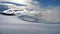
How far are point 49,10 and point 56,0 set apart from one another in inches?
6.7

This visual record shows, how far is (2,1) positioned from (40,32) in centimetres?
70

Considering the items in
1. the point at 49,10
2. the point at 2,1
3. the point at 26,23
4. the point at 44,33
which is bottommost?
the point at 44,33

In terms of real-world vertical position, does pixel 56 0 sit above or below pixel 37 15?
above

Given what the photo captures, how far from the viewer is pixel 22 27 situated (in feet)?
7.43

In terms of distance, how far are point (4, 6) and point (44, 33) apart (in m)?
0.69

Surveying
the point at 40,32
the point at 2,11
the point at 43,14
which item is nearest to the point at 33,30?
the point at 40,32

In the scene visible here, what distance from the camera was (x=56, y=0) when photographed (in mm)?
2291

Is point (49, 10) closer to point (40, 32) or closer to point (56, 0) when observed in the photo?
point (56, 0)

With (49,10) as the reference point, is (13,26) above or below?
below

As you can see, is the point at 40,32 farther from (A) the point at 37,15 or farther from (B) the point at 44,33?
(A) the point at 37,15

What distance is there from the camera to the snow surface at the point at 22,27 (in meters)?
2.26

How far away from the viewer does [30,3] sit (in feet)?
7.66

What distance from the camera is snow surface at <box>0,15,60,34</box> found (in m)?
2.26

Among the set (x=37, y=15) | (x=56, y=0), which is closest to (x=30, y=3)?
(x=37, y=15)
